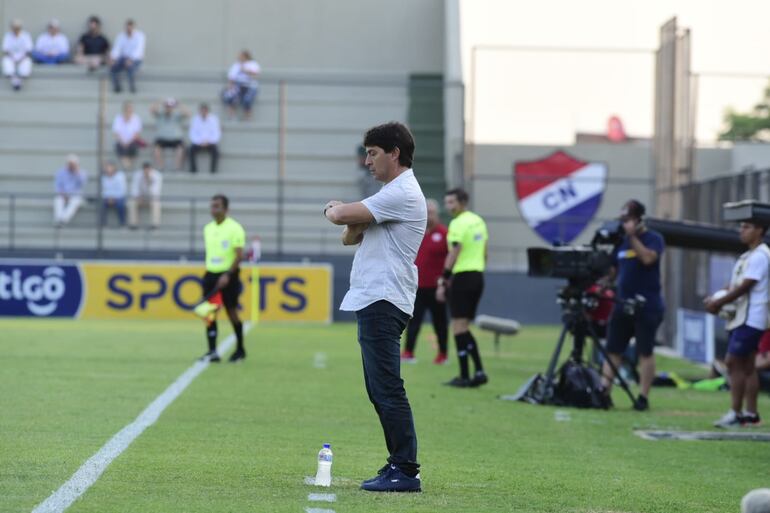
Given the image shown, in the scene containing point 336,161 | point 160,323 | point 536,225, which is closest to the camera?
point 160,323

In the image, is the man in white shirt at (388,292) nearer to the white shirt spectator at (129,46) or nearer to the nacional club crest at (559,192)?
the nacional club crest at (559,192)

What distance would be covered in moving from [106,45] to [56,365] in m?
19.2

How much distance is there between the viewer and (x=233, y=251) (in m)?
17.1

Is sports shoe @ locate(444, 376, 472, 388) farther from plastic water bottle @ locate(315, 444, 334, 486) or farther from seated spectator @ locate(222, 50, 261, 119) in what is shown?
seated spectator @ locate(222, 50, 261, 119)

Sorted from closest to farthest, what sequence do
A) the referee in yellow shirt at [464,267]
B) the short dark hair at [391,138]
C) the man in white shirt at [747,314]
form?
the short dark hair at [391,138] < the man in white shirt at [747,314] < the referee in yellow shirt at [464,267]

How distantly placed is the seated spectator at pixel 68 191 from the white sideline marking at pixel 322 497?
2290cm

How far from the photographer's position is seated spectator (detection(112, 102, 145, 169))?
30.9 metres

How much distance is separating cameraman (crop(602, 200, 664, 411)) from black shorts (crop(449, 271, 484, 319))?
2.19 meters

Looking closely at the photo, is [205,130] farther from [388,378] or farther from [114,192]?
[388,378]

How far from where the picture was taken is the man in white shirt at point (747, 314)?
1203 cm

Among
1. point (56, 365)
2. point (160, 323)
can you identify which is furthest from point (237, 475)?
point (160, 323)

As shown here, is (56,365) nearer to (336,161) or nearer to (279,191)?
(279,191)

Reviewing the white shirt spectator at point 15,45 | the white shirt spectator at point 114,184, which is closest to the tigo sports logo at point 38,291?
the white shirt spectator at point 114,184

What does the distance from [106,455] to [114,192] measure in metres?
21.3
